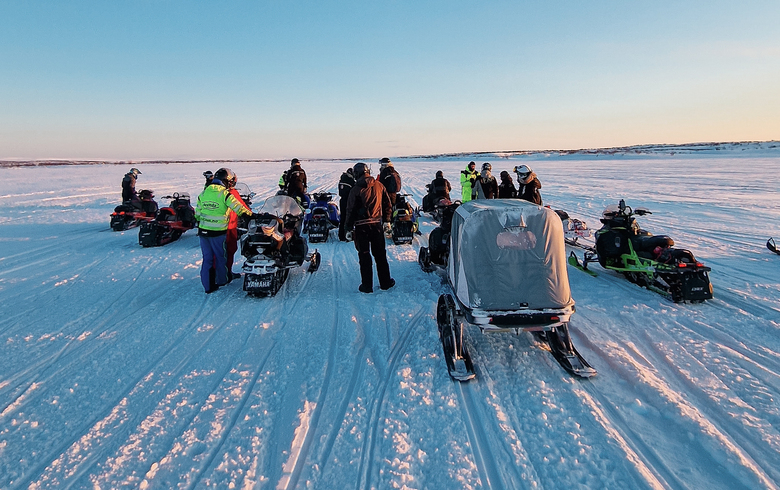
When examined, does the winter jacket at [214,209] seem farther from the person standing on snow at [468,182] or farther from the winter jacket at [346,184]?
the person standing on snow at [468,182]

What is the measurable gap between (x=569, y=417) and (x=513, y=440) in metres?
0.53

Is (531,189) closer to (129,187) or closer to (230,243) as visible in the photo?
(230,243)

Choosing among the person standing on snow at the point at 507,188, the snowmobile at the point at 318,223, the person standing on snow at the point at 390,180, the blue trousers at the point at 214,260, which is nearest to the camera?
the blue trousers at the point at 214,260

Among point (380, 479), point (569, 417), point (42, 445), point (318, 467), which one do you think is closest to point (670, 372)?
point (569, 417)

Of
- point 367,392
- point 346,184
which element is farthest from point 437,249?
point 346,184

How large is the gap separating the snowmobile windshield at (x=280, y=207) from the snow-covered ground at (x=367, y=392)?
1473 mm

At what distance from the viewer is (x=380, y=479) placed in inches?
93.1

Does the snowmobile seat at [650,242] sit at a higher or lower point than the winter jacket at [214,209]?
lower

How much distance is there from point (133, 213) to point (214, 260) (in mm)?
6346

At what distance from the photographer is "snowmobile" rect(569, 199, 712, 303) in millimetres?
4859

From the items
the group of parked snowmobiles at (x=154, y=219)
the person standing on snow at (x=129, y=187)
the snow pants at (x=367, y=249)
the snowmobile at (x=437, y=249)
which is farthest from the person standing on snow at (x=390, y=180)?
the person standing on snow at (x=129, y=187)

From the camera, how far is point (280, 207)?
6914mm

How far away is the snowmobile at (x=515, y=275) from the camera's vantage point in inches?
133

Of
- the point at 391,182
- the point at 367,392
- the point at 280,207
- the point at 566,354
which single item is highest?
the point at 391,182
